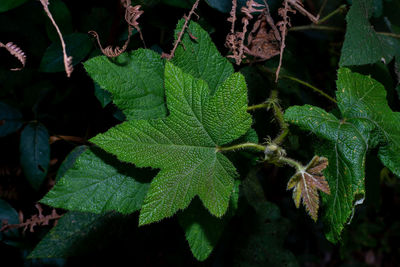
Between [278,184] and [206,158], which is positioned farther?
[278,184]

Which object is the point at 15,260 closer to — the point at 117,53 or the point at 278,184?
the point at 117,53

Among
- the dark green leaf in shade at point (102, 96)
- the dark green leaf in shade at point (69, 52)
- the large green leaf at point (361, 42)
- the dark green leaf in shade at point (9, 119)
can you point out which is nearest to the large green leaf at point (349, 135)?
the large green leaf at point (361, 42)

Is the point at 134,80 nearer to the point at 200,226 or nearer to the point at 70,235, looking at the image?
the point at 200,226

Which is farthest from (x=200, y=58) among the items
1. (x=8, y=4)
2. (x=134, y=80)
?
(x=8, y=4)

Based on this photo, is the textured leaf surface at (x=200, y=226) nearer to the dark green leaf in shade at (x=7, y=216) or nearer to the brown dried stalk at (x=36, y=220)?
the brown dried stalk at (x=36, y=220)

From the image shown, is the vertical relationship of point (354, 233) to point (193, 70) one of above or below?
below

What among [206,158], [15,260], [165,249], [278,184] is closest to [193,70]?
[206,158]

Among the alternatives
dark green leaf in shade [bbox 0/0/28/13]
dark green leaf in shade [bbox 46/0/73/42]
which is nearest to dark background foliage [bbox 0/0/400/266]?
dark green leaf in shade [bbox 46/0/73/42]
